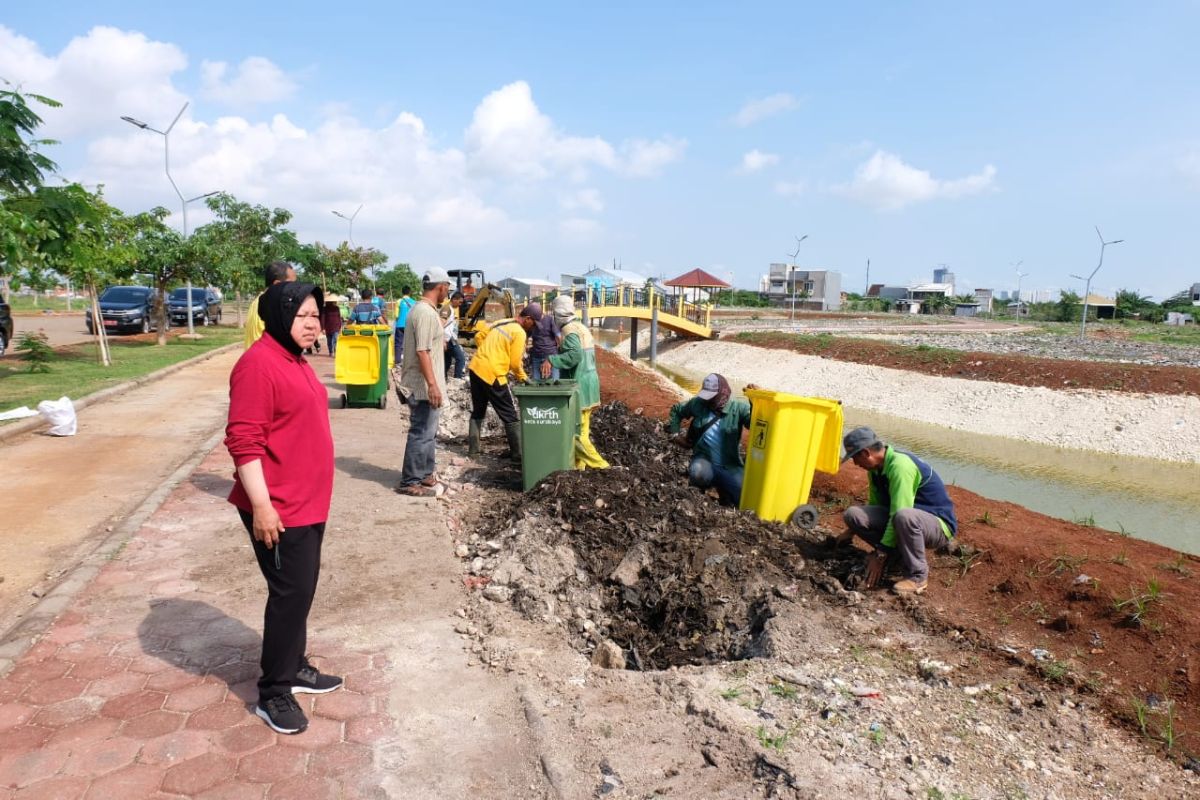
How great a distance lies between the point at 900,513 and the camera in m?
4.75

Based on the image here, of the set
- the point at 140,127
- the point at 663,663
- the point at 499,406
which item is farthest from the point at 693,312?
the point at 663,663

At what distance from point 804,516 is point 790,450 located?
537 millimetres

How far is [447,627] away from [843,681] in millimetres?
2144

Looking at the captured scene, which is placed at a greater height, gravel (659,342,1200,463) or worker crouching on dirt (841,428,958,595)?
worker crouching on dirt (841,428,958,595)

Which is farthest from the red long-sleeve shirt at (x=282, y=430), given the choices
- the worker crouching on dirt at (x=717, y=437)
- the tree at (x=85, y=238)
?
the tree at (x=85, y=238)

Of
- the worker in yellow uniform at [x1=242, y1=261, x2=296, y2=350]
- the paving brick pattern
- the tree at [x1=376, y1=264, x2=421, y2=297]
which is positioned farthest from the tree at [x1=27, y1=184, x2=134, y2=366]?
the tree at [x1=376, y1=264, x2=421, y2=297]

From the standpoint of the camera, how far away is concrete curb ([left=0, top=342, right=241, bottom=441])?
848 centimetres

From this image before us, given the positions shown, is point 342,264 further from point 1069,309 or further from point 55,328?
point 1069,309

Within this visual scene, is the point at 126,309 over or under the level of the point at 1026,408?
over

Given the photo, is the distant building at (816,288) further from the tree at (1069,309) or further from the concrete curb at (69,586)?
the concrete curb at (69,586)

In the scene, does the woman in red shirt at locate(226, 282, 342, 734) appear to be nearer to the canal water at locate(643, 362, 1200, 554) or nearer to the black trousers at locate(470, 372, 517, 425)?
the black trousers at locate(470, 372, 517, 425)

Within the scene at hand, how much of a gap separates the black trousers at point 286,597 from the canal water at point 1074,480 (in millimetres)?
9831

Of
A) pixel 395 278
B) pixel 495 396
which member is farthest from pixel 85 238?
pixel 395 278

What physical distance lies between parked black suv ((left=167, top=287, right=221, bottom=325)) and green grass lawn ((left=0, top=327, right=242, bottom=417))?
664 cm
